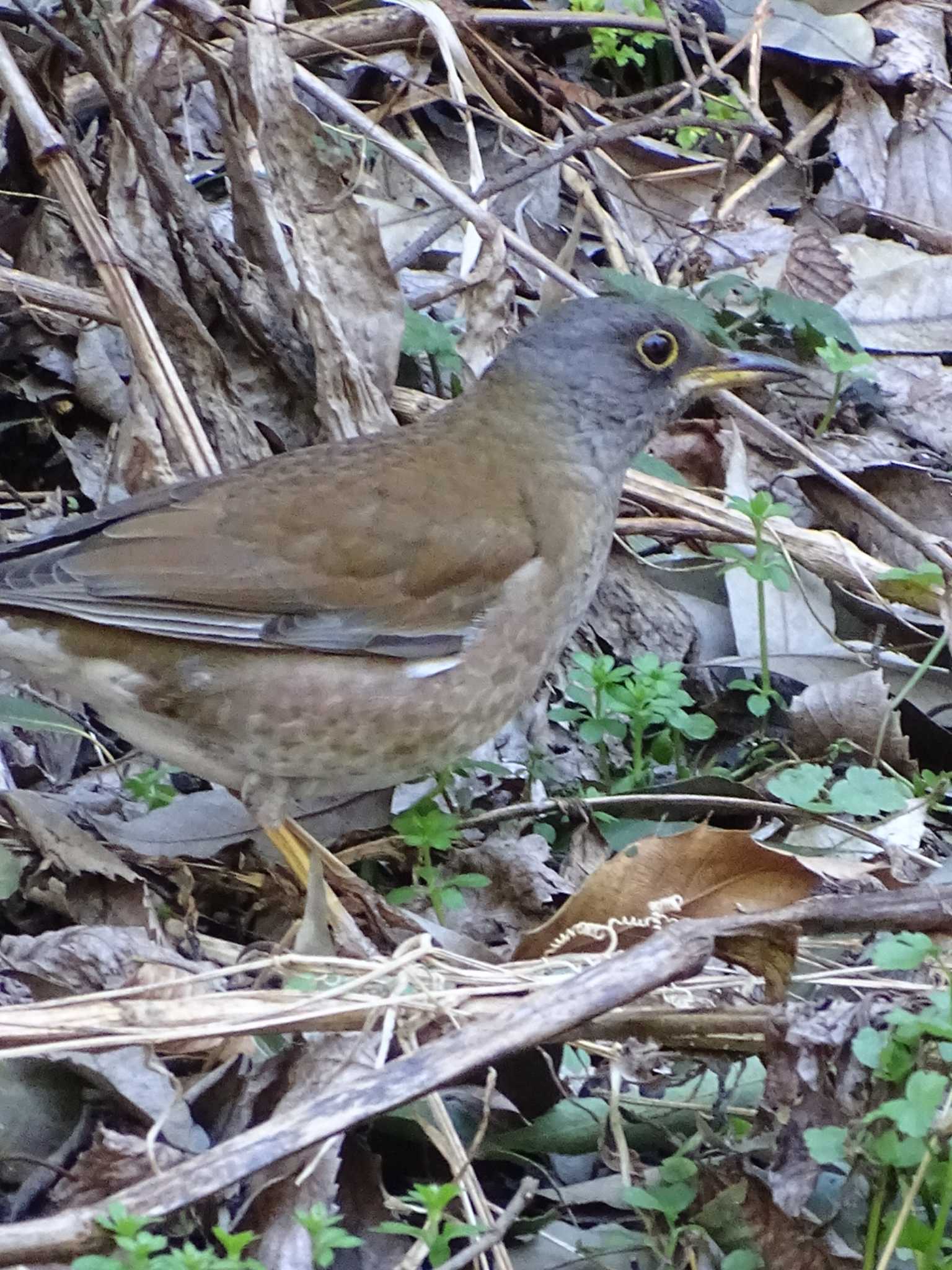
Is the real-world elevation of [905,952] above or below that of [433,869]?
above

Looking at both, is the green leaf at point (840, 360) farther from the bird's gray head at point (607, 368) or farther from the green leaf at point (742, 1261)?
the green leaf at point (742, 1261)

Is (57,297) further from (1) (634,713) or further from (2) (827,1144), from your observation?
(2) (827,1144)

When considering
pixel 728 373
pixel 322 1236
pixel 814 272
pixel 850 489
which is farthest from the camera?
pixel 814 272

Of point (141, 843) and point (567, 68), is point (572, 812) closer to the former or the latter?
point (141, 843)

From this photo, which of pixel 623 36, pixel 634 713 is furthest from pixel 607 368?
pixel 623 36

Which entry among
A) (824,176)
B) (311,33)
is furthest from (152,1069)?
(824,176)

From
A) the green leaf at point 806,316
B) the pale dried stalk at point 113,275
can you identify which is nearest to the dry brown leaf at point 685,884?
the pale dried stalk at point 113,275
